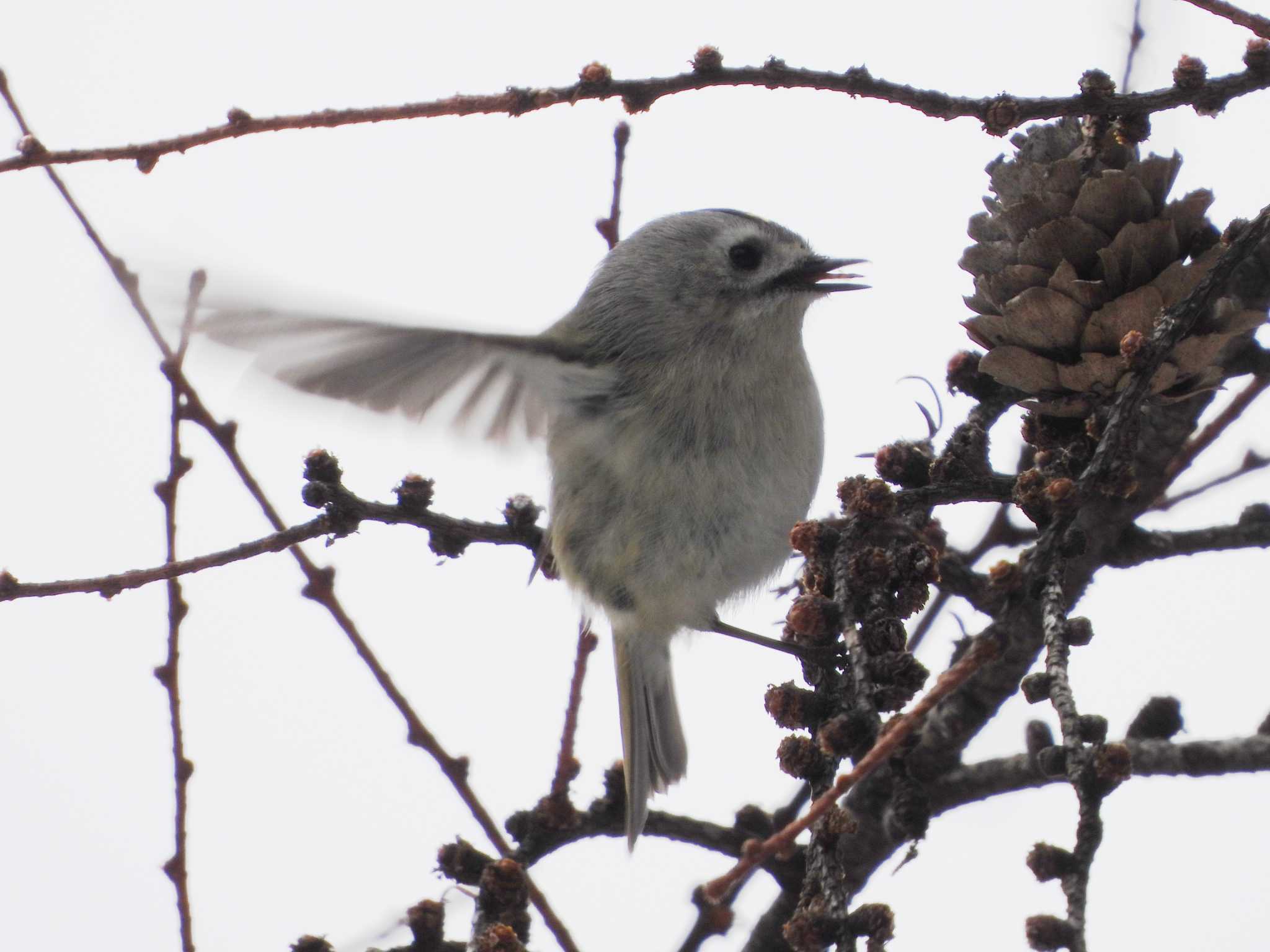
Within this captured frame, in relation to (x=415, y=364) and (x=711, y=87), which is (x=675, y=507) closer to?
(x=415, y=364)

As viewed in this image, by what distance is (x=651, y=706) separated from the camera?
2068 mm

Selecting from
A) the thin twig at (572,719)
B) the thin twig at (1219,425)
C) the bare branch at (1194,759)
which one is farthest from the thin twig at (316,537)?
the thin twig at (1219,425)

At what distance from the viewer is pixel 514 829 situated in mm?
1325

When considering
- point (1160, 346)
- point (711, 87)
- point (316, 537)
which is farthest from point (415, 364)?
point (1160, 346)

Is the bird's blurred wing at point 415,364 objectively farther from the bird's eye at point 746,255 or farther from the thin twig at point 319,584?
the bird's eye at point 746,255

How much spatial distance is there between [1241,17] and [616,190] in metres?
0.86

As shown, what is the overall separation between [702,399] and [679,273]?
0.35m

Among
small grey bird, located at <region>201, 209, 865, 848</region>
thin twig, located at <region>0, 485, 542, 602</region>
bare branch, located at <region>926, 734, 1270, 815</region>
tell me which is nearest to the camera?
thin twig, located at <region>0, 485, 542, 602</region>

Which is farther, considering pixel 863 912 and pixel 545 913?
pixel 545 913

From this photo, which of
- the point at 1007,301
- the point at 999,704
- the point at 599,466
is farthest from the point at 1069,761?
the point at 599,466

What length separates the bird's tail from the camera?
6.57 ft

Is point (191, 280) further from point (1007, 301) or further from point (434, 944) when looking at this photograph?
point (1007, 301)

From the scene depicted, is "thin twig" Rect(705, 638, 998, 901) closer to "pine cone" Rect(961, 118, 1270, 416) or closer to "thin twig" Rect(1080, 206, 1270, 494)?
"thin twig" Rect(1080, 206, 1270, 494)

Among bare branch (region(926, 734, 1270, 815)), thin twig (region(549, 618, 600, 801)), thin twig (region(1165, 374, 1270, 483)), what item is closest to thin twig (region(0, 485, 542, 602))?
thin twig (region(549, 618, 600, 801))
